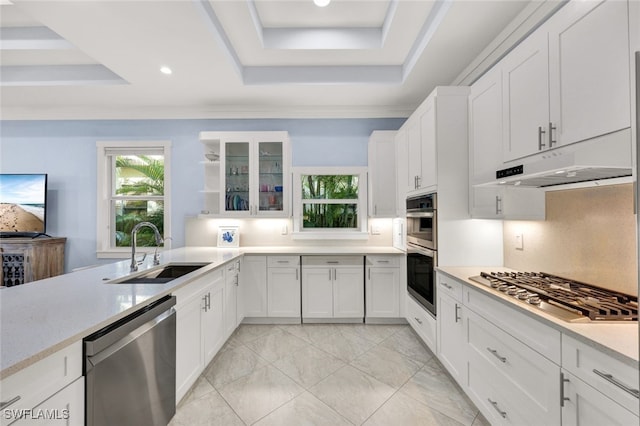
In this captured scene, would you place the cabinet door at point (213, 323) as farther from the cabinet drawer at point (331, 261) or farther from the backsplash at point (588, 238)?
the backsplash at point (588, 238)

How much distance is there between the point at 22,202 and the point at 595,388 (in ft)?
18.2

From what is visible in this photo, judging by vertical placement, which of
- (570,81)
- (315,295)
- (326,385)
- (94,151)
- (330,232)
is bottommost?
(326,385)

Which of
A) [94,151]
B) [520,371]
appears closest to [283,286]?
[520,371]

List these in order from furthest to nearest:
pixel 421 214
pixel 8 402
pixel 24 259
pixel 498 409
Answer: pixel 24 259 → pixel 421 214 → pixel 498 409 → pixel 8 402

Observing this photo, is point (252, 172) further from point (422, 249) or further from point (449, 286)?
point (449, 286)

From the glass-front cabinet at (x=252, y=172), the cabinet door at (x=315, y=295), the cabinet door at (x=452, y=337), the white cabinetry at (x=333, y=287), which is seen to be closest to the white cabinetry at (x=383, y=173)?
the white cabinetry at (x=333, y=287)

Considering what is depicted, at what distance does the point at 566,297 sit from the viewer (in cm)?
136

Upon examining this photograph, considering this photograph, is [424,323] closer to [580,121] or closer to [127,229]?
[580,121]

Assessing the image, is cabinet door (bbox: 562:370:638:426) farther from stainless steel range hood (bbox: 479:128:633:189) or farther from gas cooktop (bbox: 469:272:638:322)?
stainless steel range hood (bbox: 479:128:633:189)

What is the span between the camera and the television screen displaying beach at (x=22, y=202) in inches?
139

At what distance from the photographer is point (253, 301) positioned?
3164mm

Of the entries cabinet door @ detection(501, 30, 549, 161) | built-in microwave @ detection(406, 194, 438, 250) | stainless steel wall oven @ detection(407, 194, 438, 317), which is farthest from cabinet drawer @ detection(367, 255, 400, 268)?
cabinet door @ detection(501, 30, 549, 161)

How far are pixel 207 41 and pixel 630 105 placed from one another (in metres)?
2.64

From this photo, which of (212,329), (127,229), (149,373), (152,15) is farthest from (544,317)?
(127,229)
